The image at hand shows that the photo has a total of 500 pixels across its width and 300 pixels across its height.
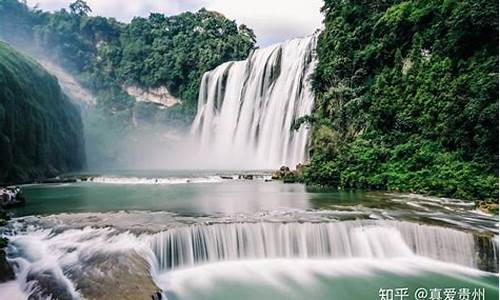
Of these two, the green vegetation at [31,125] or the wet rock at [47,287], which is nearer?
the wet rock at [47,287]

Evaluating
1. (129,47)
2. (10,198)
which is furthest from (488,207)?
(129,47)

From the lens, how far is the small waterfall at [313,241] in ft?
22.5

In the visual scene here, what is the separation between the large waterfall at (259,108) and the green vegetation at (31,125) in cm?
991

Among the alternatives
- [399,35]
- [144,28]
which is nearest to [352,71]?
[399,35]

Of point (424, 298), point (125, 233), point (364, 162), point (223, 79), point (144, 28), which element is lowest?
point (424, 298)

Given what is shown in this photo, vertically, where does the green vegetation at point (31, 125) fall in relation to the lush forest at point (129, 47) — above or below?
below

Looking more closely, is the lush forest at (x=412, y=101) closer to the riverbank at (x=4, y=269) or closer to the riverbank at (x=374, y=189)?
the riverbank at (x=374, y=189)

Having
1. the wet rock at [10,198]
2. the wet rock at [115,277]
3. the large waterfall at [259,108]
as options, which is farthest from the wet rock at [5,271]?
the large waterfall at [259,108]

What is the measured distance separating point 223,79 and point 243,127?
5254mm

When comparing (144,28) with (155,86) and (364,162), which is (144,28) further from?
(364,162)

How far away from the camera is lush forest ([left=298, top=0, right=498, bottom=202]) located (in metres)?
11.1

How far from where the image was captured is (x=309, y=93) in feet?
74.3

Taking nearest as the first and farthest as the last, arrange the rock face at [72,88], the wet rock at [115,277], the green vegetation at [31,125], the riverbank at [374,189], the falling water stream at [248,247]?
the wet rock at [115,277]
the falling water stream at [248,247]
the riverbank at [374,189]
the green vegetation at [31,125]
the rock face at [72,88]

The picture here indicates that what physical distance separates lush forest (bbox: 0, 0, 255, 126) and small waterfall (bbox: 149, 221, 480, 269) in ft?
100
